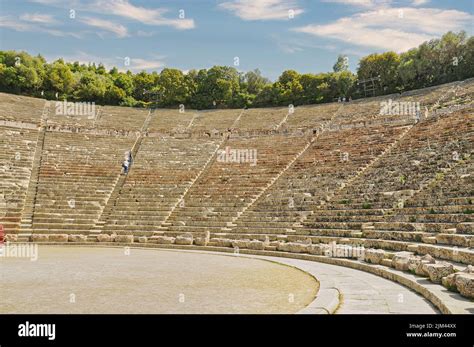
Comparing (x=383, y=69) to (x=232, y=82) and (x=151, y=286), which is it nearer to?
(x=232, y=82)

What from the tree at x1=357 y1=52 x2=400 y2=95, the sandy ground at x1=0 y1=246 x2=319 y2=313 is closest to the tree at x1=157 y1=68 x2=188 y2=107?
the tree at x1=357 y1=52 x2=400 y2=95

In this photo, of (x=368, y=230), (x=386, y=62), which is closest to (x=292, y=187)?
(x=368, y=230)

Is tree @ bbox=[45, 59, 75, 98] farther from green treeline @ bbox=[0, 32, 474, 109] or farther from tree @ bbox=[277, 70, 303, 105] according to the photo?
tree @ bbox=[277, 70, 303, 105]

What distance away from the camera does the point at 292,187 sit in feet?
77.4

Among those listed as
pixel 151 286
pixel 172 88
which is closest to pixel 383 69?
pixel 172 88

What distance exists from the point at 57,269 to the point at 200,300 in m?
6.24

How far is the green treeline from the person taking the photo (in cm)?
4291

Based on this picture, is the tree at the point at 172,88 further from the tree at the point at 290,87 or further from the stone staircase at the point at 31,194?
the stone staircase at the point at 31,194

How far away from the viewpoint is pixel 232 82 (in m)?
53.2

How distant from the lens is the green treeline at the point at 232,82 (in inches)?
1689

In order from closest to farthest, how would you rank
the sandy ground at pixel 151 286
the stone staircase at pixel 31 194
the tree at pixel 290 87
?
the sandy ground at pixel 151 286 < the stone staircase at pixel 31 194 < the tree at pixel 290 87

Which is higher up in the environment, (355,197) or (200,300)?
(355,197)

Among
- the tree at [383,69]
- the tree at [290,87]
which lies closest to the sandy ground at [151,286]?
the tree at [290,87]
